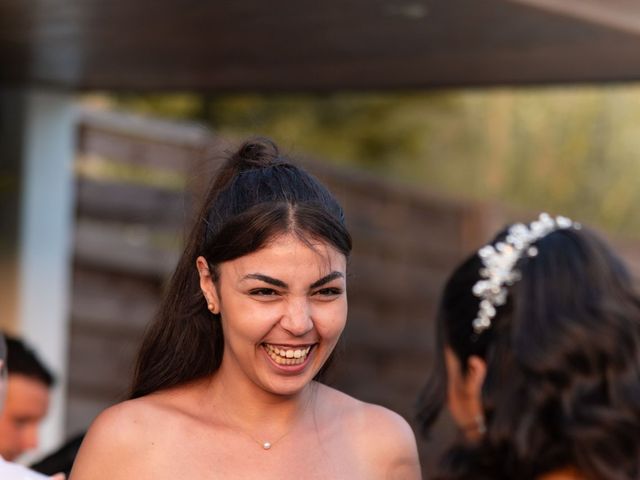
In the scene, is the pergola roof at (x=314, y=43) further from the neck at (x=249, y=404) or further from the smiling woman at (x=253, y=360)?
the neck at (x=249, y=404)

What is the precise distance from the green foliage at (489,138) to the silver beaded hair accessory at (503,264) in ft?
32.3

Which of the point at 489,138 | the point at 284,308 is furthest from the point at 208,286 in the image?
the point at 489,138

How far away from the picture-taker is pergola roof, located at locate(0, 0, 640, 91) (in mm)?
5527

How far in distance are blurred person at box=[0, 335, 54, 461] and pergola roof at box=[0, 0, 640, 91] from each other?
1.46 metres

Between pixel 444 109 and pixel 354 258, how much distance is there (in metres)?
4.09

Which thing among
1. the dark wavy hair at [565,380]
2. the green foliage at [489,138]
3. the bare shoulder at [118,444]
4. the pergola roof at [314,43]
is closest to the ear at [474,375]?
the dark wavy hair at [565,380]

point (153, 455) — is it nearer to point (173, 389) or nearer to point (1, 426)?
point (173, 389)

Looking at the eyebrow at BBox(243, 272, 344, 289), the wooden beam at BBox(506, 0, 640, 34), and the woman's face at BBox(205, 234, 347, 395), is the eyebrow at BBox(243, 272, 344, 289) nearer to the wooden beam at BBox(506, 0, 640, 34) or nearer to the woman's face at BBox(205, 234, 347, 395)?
the woman's face at BBox(205, 234, 347, 395)

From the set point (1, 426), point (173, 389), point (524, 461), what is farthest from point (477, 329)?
point (1, 426)

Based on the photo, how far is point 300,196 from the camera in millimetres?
3486

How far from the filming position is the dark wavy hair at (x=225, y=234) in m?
3.40

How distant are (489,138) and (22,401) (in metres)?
9.63

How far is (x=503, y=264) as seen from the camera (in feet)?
9.22

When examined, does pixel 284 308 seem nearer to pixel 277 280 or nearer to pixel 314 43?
pixel 277 280
